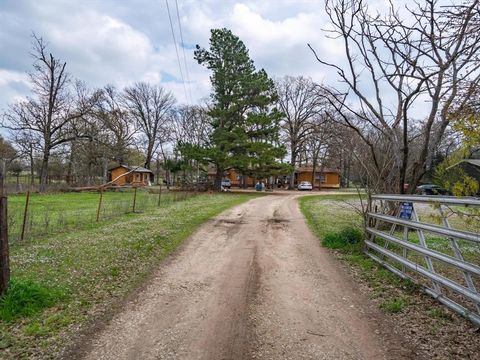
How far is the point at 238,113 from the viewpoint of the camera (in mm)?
31625

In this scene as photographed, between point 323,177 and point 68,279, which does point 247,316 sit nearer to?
point 68,279

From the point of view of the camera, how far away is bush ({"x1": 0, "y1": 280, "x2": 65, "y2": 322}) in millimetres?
4019

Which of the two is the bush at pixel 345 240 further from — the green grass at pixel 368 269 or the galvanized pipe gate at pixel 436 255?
the galvanized pipe gate at pixel 436 255

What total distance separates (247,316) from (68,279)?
3.07 metres

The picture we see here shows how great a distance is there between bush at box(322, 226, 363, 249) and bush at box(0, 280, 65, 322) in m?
5.79

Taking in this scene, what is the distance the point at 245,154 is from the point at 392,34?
→ 24478mm

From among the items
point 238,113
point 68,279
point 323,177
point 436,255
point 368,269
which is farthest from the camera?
point 323,177

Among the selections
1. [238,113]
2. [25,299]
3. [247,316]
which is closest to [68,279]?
[25,299]

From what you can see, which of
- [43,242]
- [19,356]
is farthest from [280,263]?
[43,242]

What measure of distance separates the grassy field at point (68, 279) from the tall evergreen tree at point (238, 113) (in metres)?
21.2

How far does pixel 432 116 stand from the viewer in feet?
25.1

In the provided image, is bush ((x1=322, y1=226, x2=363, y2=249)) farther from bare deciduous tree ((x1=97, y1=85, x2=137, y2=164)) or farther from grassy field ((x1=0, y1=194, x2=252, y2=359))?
bare deciduous tree ((x1=97, y1=85, x2=137, y2=164))

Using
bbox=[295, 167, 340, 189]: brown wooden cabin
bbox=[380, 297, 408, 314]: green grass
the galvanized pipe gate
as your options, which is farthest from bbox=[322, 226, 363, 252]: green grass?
bbox=[295, 167, 340, 189]: brown wooden cabin

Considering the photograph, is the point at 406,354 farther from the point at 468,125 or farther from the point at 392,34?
the point at 392,34
